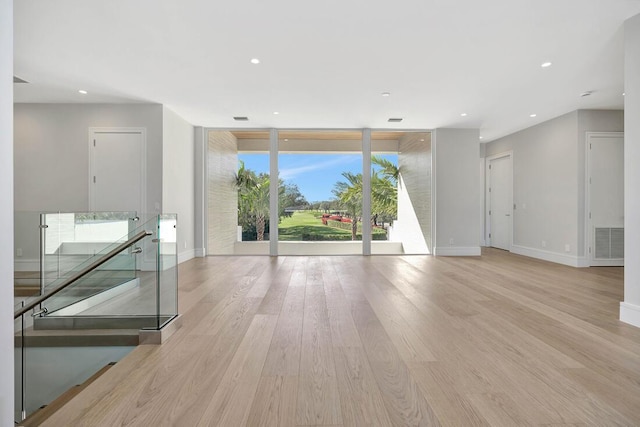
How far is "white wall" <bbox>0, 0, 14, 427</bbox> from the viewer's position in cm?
118

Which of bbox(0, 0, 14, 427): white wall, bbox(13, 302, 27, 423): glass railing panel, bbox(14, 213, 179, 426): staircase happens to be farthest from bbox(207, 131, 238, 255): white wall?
bbox(0, 0, 14, 427): white wall

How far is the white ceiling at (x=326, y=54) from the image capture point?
2.88 metres

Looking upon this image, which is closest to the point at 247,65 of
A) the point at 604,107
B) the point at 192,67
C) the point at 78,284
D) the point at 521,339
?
the point at 192,67

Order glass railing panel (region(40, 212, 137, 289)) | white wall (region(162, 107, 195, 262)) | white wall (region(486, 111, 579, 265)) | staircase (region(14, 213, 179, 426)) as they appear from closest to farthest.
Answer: staircase (region(14, 213, 179, 426))
glass railing panel (region(40, 212, 137, 289))
white wall (region(162, 107, 195, 262))
white wall (region(486, 111, 579, 265))

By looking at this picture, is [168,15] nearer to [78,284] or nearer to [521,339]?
[78,284]

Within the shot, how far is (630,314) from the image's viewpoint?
9.29 ft

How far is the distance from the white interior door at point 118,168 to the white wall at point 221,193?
168cm

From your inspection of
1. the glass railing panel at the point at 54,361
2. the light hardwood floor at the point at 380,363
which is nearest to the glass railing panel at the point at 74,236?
the glass railing panel at the point at 54,361

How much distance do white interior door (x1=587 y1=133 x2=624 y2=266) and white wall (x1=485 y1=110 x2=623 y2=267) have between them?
0.14m

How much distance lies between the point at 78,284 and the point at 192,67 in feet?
8.72

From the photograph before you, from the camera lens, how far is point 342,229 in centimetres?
709

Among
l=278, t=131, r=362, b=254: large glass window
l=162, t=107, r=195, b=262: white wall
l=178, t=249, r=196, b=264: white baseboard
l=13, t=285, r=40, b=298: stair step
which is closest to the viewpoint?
l=13, t=285, r=40, b=298: stair step

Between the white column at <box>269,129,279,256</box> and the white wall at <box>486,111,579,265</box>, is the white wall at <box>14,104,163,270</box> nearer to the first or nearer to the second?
the white column at <box>269,129,279,256</box>

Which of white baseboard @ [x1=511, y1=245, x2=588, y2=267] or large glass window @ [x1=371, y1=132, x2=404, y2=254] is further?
large glass window @ [x1=371, y1=132, x2=404, y2=254]
